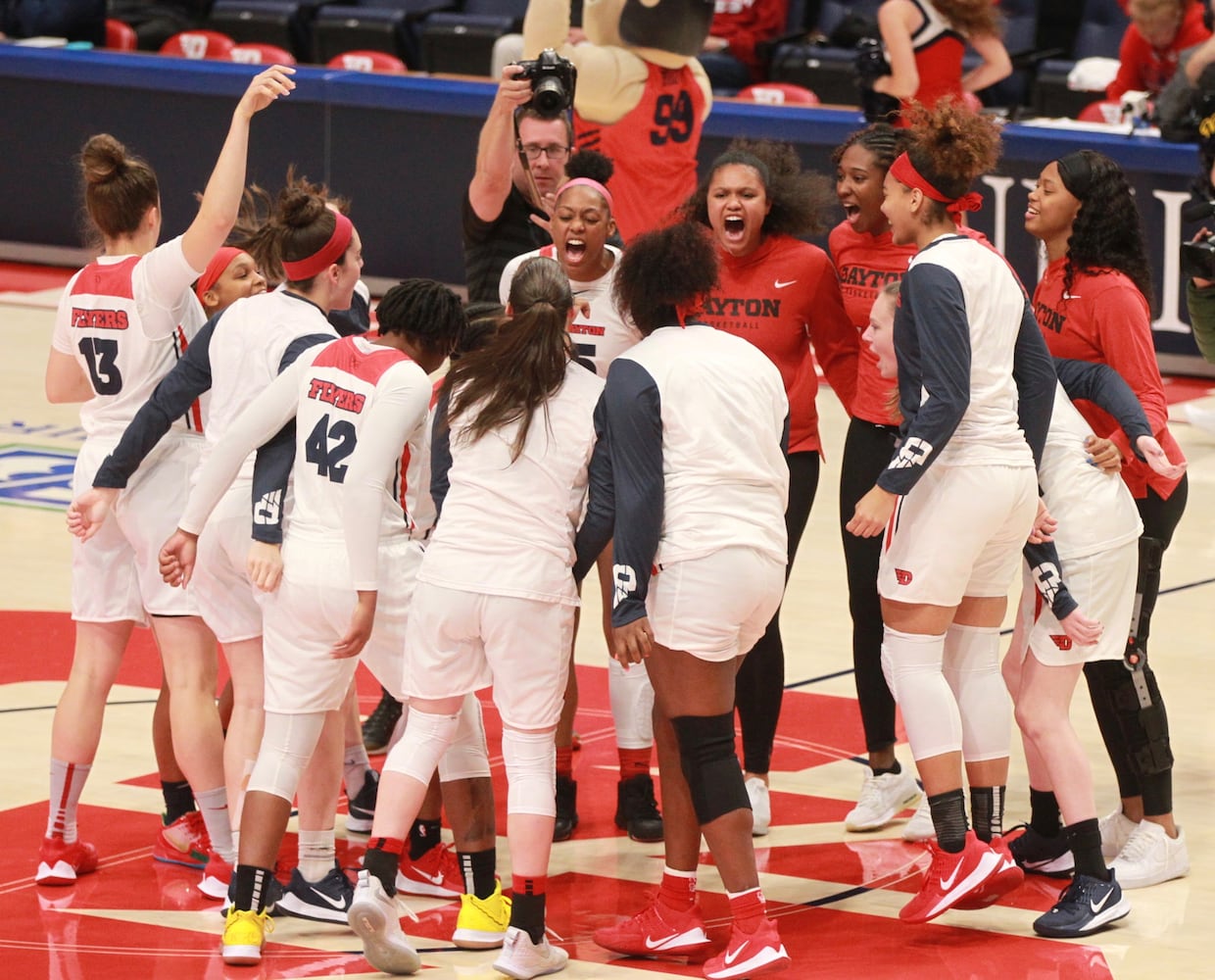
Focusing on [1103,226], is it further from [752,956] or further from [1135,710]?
[752,956]

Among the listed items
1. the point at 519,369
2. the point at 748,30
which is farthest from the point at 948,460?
the point at 748,30

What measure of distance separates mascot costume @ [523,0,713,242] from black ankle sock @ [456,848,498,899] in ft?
13.2

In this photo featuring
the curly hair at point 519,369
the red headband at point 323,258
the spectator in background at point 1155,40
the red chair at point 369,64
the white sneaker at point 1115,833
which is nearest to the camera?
the curly hair at point 519,369

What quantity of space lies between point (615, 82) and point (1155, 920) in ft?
14.7

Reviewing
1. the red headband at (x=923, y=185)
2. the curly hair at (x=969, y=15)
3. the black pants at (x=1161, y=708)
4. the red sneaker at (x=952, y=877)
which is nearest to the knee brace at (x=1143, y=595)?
the black pants at (x=1161, y=708)

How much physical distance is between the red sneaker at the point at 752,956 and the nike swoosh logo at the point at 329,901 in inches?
35.0

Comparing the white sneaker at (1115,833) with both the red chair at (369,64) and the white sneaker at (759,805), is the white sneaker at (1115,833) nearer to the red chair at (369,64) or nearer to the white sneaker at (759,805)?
the white sneaker at (759,805)

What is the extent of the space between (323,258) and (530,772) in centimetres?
127

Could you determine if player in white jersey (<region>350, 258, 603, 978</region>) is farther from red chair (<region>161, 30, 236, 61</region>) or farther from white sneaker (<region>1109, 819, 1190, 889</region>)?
red chair (<region>161, 30, 236, 61</region>)

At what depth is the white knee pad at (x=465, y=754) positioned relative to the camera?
454cm

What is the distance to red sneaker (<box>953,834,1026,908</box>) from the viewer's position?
177 inches

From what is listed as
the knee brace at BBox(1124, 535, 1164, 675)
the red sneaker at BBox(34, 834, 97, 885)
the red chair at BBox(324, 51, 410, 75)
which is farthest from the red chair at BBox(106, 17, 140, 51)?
the knee brace at BBox(1124, 535, 1164, 675)

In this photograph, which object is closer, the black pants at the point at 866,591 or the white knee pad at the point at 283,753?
the white knee pad at the point at 283,753

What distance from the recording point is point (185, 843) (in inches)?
199
